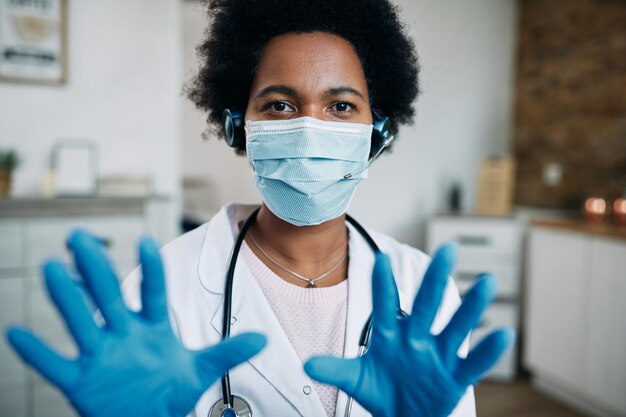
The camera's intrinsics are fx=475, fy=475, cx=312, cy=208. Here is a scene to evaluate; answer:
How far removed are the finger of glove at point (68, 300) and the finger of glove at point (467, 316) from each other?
410 mm

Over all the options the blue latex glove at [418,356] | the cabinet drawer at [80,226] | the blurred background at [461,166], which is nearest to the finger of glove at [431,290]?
the blue latex glove at [418,356]

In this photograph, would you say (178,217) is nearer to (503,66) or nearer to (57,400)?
Result: (57,400)

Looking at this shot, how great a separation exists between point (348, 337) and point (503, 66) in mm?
3068

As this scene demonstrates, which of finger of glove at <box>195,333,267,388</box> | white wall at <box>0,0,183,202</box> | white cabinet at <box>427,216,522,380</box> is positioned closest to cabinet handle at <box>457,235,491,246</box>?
white cabinet at <box>427,216,522,380</box>

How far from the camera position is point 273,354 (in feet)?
2.74

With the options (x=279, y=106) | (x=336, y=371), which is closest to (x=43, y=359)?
(x=336, y=371)

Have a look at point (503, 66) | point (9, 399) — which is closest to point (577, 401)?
point (503, 66)

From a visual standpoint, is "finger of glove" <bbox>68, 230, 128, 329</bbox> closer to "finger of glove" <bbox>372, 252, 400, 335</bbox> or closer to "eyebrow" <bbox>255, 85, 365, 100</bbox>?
"finger of glove" <bbox>372, 252, 400, 335</bbox>

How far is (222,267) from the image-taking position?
907 millimetres

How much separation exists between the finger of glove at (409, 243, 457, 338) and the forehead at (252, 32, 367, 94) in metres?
0.42

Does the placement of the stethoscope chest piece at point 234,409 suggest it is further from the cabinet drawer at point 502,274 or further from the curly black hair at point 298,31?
the cabinet drawer at point 502,274

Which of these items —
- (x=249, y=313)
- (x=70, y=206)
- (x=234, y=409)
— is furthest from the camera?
(x=70, y=206)

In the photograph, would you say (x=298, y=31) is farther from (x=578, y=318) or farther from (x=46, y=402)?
(x=578, y=318)

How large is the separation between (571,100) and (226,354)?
10.8 ft
